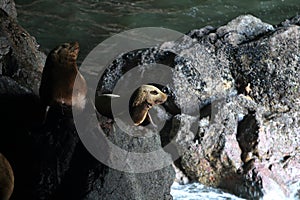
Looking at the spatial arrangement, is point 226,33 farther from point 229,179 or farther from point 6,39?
point 6,39

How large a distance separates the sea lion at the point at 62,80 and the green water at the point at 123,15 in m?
4.83

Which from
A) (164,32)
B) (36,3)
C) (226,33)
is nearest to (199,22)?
(164,32)

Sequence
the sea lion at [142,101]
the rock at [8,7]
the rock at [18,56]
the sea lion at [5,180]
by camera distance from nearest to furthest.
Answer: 1. the sea lion at [5,180]
2. the sea lion at [142,101]
3. the rock at [18,56]
4. the rock at [8,7]

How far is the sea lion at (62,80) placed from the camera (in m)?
A: 3.17

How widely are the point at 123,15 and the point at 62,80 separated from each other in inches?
208

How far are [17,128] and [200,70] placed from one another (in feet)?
6.57

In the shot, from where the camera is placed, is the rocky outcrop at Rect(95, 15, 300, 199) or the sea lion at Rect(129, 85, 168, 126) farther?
the rocky outcrop at Rect(95, 15, 300, 199)

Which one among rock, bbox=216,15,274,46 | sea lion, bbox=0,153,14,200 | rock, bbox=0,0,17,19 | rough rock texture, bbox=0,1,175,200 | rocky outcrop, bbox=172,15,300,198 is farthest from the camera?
rock, bbox=0,0,17,19

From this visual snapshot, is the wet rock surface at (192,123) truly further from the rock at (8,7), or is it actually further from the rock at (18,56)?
the rock at (8,7)

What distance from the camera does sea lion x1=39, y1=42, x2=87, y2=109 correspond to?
125 inches

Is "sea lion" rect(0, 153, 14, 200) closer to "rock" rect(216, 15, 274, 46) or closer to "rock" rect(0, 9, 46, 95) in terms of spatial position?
"rock" rect(0, 9, 46, 95)

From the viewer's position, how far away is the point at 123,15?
830 centimetres

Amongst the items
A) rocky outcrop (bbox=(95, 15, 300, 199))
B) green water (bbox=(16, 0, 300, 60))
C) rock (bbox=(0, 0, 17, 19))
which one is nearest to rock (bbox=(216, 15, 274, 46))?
rocky outcrop (bbox=(95, 15, 300, 199))

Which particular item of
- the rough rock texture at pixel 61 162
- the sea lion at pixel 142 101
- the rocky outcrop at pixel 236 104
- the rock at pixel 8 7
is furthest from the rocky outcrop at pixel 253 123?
the rock at pixel 8 7
